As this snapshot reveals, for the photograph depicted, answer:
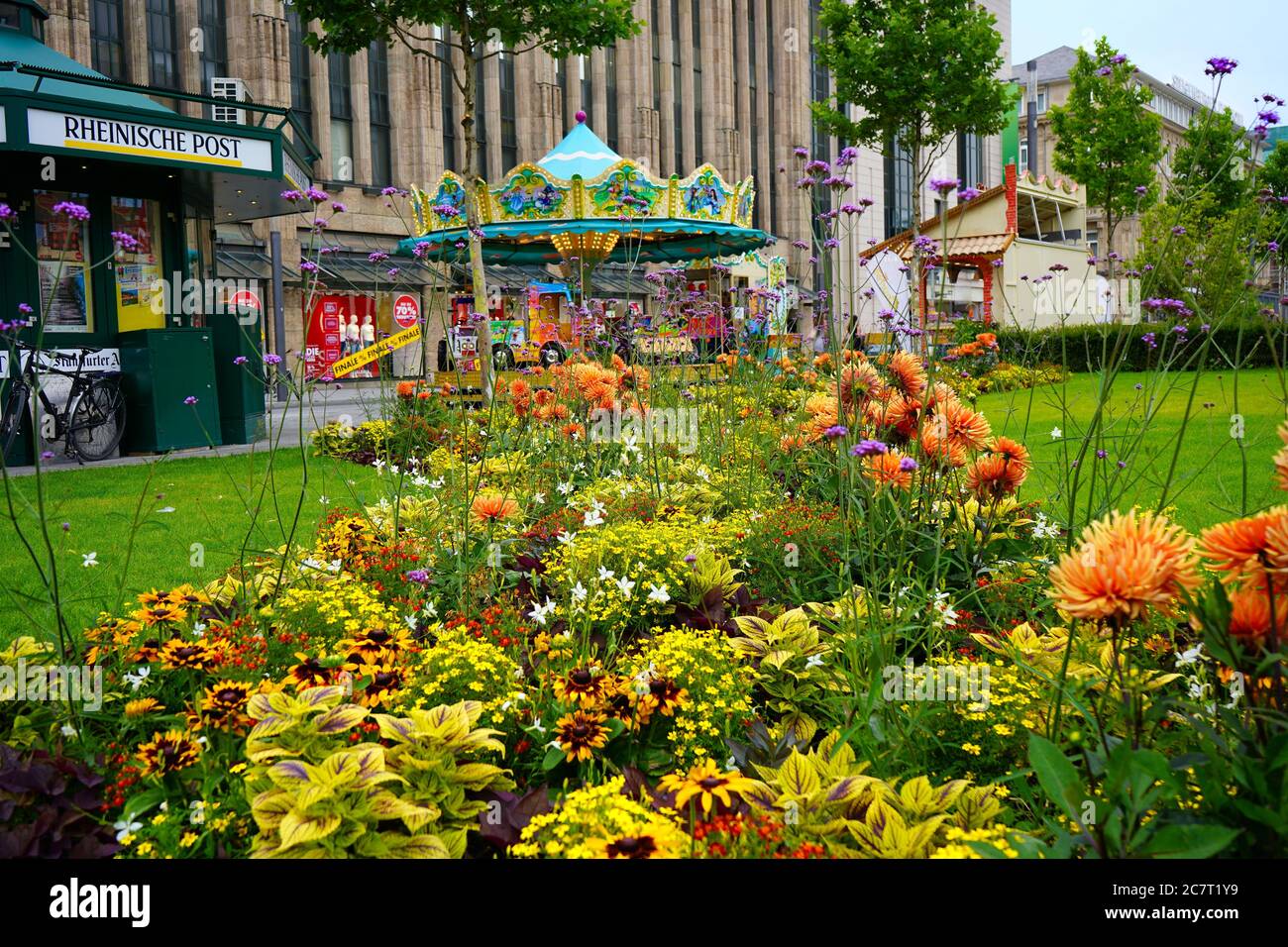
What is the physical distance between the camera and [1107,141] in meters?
28.9

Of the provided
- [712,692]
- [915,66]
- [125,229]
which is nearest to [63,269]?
[125,229]

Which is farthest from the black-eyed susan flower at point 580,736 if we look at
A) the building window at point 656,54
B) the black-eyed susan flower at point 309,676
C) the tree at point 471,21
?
the building window at point 656,54

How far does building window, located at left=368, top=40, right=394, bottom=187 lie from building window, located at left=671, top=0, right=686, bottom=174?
47.7ft

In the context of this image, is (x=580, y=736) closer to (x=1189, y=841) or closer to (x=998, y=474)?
(x=1189, y=841)

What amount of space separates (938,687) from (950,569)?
4.36ft

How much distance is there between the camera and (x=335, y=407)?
17719 mm

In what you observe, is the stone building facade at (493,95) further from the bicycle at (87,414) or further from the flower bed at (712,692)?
the flower bed at (712,692)

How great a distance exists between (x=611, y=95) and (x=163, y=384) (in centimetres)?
3370

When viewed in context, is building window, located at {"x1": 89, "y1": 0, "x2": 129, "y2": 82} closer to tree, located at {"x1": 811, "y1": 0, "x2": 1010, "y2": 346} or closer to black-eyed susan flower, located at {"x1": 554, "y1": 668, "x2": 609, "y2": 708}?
tree, located at {"x1": 811, "y1": 0, "x2": 1010, "y2": 346}

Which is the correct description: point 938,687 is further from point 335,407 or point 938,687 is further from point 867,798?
point 335,407

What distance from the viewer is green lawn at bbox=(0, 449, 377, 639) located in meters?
3.81

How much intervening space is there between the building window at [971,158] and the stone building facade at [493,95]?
9314 millimetres

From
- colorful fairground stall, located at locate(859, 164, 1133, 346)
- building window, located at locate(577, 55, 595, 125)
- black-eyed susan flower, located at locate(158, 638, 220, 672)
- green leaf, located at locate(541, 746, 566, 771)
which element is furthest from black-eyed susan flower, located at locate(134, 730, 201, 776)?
building window, located at locate(577, 55, 595, 125)
